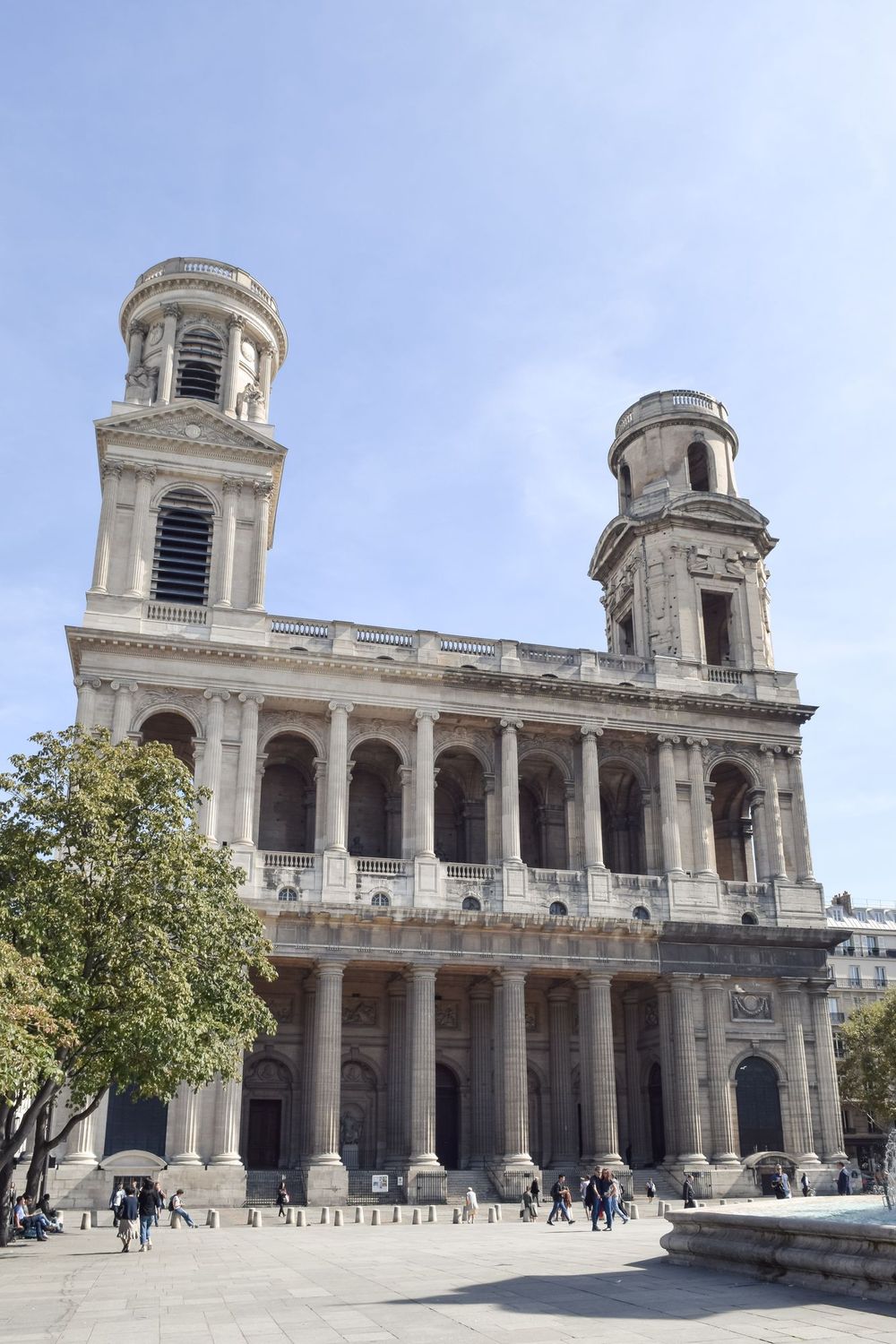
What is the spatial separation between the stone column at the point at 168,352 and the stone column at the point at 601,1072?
27.4 metres

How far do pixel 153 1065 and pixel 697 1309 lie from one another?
14242 mm

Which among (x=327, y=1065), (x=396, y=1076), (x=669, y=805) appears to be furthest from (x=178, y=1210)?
(x=669, y=805)

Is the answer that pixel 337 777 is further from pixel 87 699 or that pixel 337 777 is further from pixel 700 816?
pixel 700 816

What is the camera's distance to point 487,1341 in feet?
42.7

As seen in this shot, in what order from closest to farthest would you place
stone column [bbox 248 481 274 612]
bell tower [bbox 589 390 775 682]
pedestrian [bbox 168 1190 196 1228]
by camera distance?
pedestrian [bbox 168 1190 196 1228] < stone column [bbox 248 481 274 612] < bell tower [bbox 589 390 775 682]

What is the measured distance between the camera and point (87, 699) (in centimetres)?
4209

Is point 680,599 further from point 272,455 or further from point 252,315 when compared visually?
point 252,315

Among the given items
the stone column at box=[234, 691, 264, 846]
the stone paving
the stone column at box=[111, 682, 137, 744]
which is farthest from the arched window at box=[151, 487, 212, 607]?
the stone paving

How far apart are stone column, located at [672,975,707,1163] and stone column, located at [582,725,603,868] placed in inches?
208

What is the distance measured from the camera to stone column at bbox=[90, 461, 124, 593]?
147ft

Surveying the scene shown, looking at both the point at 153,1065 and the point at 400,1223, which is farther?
the point at 400,1223

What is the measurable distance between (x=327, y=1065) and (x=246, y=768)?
1026 centimetres

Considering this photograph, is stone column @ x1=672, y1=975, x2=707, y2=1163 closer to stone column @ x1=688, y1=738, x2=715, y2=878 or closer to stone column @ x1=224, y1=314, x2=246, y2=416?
stone column @ x1=688, y1=738, x2=715, y2=878

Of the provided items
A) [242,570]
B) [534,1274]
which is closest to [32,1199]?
[534,1274]
